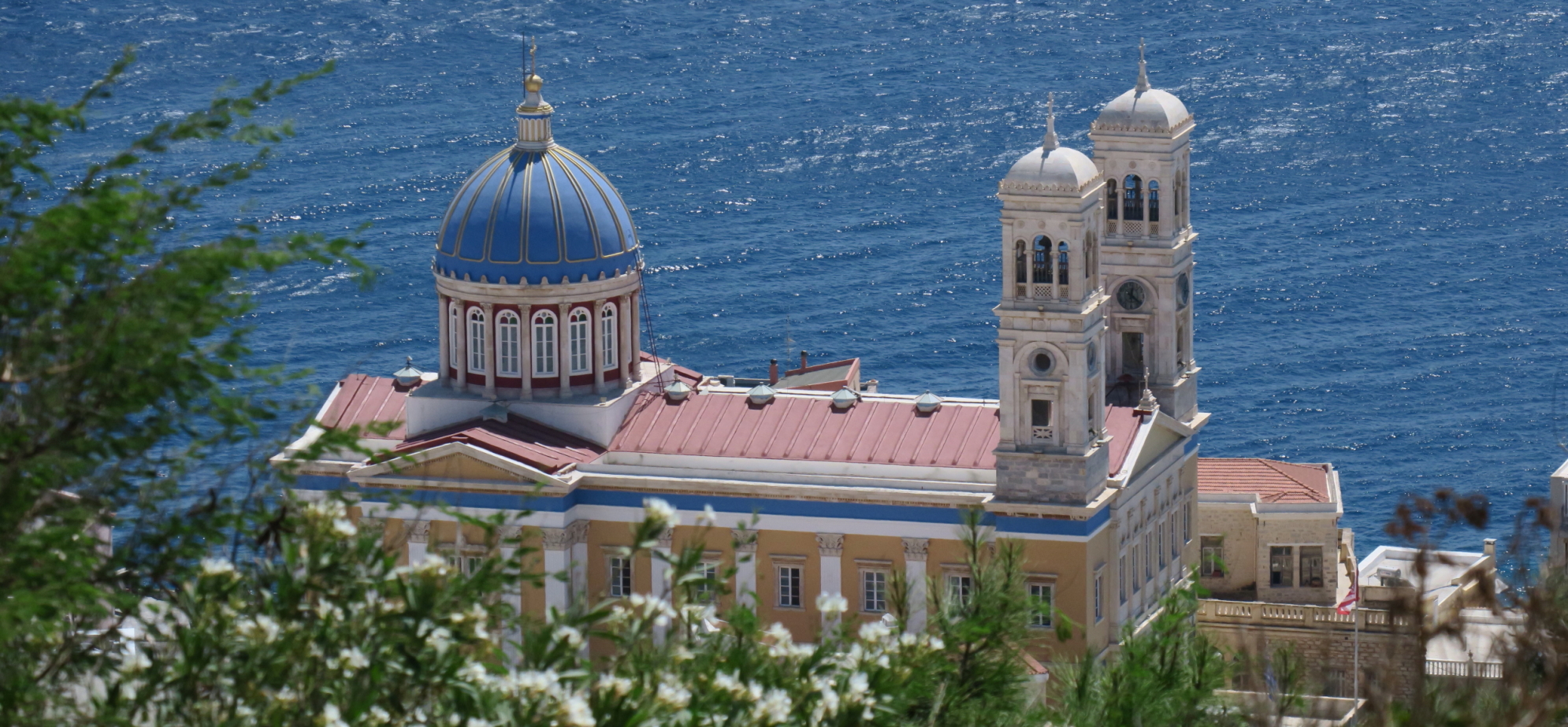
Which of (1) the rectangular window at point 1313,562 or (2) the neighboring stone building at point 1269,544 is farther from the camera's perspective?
(1) the rectangular window at point 1313,562

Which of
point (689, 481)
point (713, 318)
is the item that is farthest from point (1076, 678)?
point (713, 318)

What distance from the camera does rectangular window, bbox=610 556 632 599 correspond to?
108 meters

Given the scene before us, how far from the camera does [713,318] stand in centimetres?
18700

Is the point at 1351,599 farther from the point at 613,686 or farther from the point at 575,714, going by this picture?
the point at 575,714

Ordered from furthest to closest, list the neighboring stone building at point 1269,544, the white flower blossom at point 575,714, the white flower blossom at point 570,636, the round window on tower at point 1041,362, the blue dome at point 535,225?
1. the neighboring stone building at point 1269,544
2. the blue dome at point 535,225
3. the round window on tower at point 1041,362
4. the white flower blossom at point 570,636
5. the white flower blossom at point 575,714

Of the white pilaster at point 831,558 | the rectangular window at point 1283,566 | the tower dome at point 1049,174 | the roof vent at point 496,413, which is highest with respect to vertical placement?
the tower dome at point 1049,174

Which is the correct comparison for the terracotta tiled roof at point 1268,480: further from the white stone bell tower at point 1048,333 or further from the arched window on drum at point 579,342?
the arched window on drum at point 579,342

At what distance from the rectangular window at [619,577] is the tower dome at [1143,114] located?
77.0ft

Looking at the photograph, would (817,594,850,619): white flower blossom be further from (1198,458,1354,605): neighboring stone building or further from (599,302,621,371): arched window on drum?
(1198,458,1354,605): neighboring stone building

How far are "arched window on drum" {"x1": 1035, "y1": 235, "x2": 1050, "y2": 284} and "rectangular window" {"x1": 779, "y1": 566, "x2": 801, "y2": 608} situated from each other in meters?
13.1

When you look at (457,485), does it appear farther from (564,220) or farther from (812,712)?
(812,712)

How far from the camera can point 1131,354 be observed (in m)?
118

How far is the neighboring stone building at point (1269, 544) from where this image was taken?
122062 mm

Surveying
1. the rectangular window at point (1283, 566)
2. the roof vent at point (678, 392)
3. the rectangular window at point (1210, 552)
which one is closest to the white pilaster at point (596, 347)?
the roof vent at point (678, 392)
